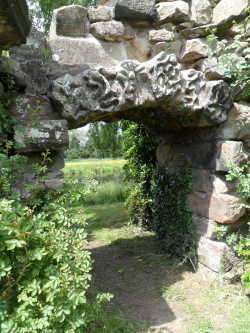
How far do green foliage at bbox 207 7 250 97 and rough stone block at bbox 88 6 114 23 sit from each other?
36.7 inches

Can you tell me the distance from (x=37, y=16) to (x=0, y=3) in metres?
6.14

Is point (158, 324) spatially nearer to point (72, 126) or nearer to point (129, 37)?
point (72, 126)

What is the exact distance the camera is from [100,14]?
8.78ft

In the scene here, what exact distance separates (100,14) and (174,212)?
2.40 meters

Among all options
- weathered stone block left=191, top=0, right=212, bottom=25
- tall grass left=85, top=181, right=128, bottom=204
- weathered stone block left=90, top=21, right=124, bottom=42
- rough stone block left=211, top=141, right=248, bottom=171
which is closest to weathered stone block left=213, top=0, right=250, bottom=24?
weathered stone block left=191, top=0, right=212, bottom=25

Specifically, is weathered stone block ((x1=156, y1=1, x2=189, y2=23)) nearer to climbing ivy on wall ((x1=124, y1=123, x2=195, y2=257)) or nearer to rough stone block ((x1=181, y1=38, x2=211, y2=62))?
rough stone block ((x1=181, y1=38, x2=211, y2=62))

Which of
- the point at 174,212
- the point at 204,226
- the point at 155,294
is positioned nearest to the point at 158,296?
the point at 155,294

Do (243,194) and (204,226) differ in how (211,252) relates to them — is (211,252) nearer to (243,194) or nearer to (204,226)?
(204,226)

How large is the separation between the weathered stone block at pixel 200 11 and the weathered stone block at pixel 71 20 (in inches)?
42.4

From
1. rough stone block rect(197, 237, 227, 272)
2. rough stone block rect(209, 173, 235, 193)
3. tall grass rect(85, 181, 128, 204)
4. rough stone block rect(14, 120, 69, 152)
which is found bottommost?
tall grass rect(85, 181, 128, 204)

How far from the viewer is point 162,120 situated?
138 inches

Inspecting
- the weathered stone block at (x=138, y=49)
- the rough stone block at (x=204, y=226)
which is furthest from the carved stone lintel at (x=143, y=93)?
the rough stone block at (x=204, y=226)

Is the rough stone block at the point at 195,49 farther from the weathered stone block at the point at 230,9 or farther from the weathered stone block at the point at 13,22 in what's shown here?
the weathered stone block at the point at 13,22

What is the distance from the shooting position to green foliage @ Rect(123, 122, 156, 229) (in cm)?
499
